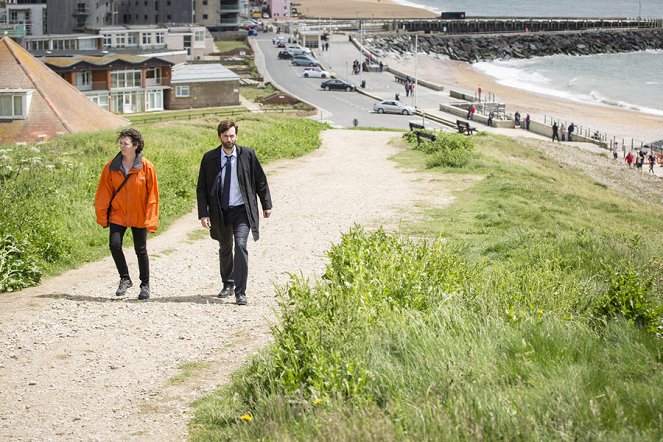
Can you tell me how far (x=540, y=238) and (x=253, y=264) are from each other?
11.7ft

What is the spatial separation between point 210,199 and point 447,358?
4.25m

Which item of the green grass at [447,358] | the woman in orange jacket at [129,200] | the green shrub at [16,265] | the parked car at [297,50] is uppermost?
the parked car at [297,50]

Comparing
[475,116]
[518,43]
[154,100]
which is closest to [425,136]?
[475,116]

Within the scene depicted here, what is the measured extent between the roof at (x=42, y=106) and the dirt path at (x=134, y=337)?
19.8 meters

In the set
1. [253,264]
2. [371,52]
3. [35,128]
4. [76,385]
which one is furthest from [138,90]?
[76,385]

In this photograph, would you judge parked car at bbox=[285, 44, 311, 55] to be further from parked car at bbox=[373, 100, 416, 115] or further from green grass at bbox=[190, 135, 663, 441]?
green grass at bbox=[190, 135, 663, 441]

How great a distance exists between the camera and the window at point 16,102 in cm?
3425

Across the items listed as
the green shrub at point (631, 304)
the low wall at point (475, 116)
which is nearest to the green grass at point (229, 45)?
the low wall at point (475, 116)

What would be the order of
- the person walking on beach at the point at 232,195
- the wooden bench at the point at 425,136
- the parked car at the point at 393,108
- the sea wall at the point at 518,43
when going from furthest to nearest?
the sea wall at the point at 518,43
the parked car at the point at 393,108
the wooden bench at the point at 425,136
the person walking on beach at the point at 232,195

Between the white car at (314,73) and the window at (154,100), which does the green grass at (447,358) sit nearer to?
the window at (154,100)

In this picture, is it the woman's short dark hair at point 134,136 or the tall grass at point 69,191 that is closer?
the woman's short dark hair at point 134,136

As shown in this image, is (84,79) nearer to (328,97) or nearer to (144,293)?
(328,97)

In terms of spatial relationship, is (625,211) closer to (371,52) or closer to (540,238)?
(540,238)

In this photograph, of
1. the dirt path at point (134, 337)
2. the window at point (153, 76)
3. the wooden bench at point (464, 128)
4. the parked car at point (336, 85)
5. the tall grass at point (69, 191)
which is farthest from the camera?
the parked car at point (336, 85)
